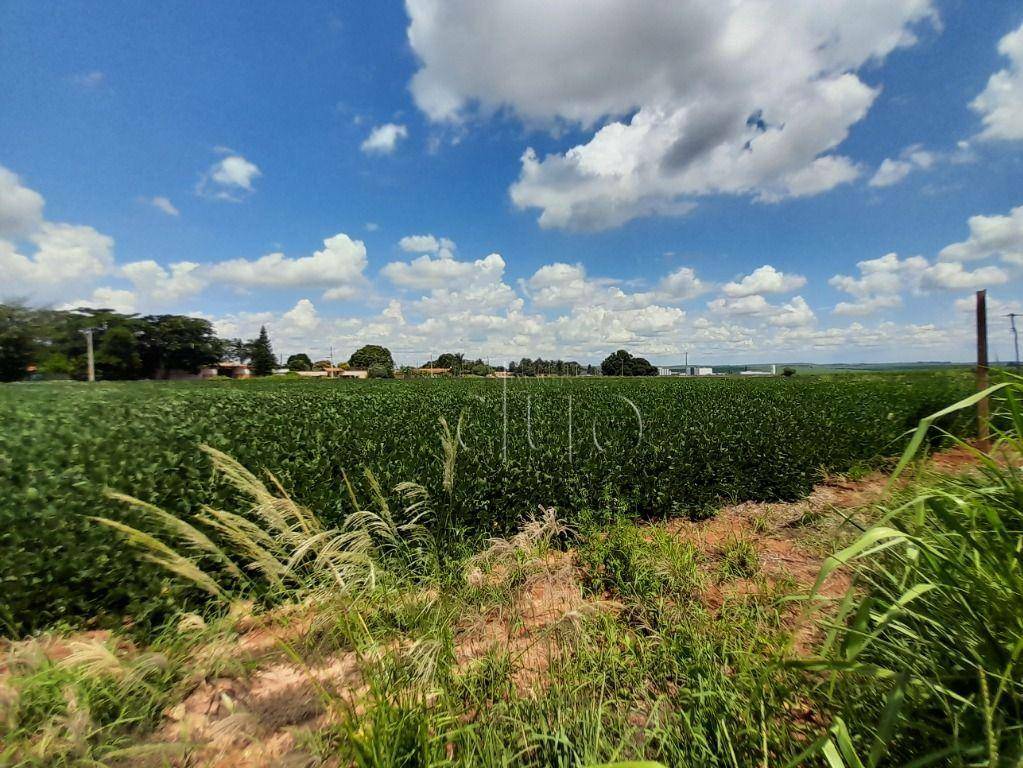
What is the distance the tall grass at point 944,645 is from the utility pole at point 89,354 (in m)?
52.3

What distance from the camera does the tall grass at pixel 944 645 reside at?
1.29 m

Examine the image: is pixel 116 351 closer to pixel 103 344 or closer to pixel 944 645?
pixel 103 344

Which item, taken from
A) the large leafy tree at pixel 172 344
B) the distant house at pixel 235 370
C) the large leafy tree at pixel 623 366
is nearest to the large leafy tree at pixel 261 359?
the distant house at pixel 235 370

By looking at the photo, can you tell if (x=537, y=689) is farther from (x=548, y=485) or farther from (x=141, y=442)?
(x=141, y=442)

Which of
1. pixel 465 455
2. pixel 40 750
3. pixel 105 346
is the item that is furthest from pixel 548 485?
pixel 105 346

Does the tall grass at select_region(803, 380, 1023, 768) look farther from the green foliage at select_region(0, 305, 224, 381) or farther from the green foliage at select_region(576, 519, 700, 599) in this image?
the green foliage at select_region(0, 305, 224, 381)

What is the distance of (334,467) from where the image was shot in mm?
4336

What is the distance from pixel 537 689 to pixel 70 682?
260 centimetres

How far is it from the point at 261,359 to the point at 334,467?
95563 mm

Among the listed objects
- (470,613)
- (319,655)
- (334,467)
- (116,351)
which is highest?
(116,351)

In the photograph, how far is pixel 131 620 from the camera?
2.95 metres

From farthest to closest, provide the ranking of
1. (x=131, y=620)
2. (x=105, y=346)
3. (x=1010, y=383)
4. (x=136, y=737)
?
(x=105, y=346) → (x=131, y=620) → (x=136, y=737) → (x=1010, y=383)

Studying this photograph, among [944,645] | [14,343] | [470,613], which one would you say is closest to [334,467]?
[470,613]

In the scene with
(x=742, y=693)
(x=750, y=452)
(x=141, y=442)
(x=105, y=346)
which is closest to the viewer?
(x=742, y=693)
